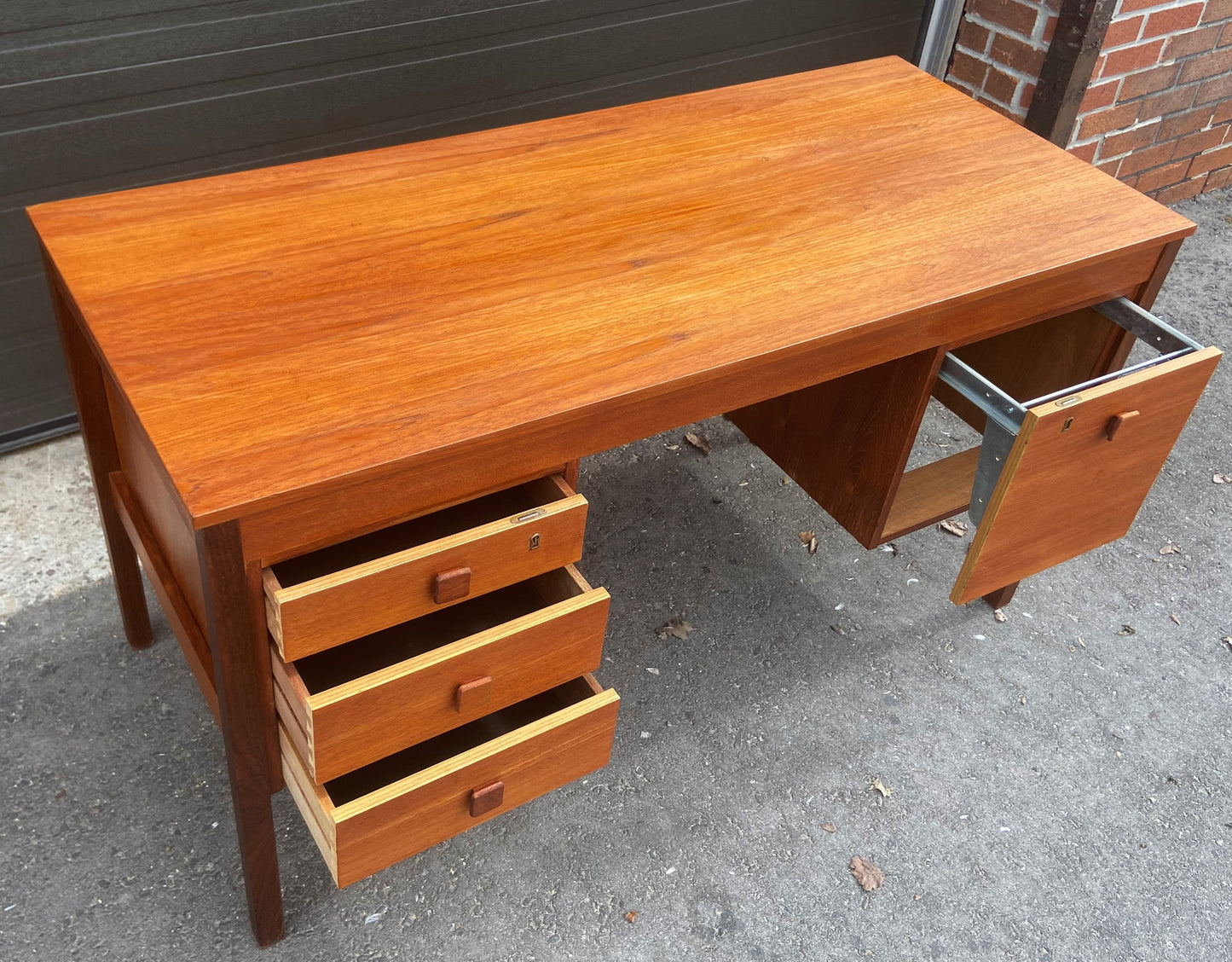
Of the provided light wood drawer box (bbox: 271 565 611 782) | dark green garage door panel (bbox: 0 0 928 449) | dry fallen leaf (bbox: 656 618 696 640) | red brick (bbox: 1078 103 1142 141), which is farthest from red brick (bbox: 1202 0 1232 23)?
light wood drawer box (bbox: 271 565 611 782)

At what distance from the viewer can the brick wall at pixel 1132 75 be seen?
2779mm

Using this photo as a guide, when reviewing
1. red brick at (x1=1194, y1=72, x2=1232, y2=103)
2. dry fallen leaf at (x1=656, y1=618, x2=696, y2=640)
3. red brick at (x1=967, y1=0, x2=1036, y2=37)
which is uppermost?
red brick at (x1=967, y1=0, x2=1036, y2=37)

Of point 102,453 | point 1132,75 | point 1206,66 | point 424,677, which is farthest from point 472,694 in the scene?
point 1206,66

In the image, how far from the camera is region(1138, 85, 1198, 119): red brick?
10.0 ft

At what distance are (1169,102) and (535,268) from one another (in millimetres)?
2431

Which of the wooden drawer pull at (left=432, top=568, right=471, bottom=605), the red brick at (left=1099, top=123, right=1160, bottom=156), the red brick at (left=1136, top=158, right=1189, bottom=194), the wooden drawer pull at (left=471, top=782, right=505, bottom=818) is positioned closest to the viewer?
the wooden drawer pull at (left=432, top=568, right=471, bottom=605)

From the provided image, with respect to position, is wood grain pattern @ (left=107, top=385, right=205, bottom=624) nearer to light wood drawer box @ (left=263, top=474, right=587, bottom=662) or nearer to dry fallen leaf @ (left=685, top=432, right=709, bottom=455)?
light wood drawer box @ (left=263, top=474, right=587, bottom=662)

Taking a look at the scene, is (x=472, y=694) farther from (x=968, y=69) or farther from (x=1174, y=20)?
(x=1174, y=20)

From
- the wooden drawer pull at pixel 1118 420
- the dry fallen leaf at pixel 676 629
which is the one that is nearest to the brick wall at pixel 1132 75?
the wooden drawer pull at pixel 1118 420

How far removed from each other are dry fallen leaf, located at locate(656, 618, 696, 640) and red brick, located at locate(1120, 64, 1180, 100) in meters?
1.91

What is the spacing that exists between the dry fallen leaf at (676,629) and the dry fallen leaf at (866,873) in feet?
1.67

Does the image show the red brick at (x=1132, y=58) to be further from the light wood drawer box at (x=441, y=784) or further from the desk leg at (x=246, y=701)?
the desk leg at (x=246, y=701)

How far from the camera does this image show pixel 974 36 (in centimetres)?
292

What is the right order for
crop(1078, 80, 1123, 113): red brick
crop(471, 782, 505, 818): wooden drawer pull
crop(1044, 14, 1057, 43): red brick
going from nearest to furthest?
crop(471, 782, 505, 818): wooden drawer pull → crop(1044, 14, 1057, 43): red brick → crop(1078, 80, 1123, 113): red brick
